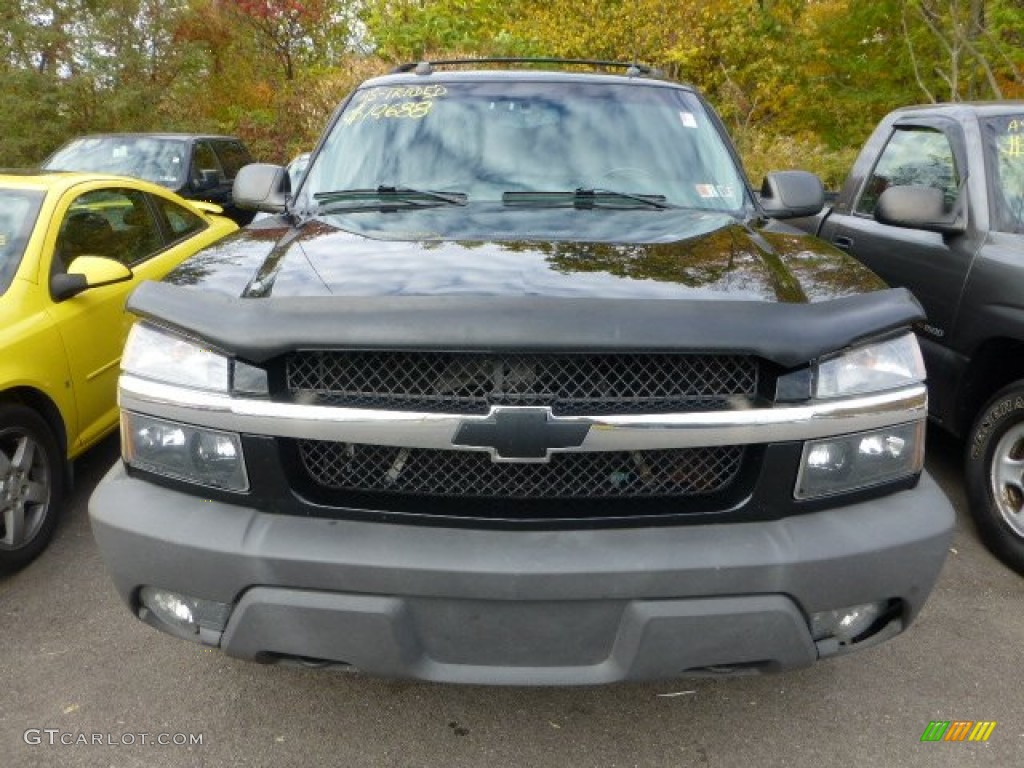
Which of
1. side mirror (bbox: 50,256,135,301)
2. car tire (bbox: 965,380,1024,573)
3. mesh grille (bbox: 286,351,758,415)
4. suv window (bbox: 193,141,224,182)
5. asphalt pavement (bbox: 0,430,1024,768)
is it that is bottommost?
asphalt pavement (bbox: 0,430,1024,768)

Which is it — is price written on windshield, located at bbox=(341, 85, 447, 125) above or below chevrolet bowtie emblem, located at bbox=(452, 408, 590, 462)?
above

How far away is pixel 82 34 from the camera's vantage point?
55.9 ft

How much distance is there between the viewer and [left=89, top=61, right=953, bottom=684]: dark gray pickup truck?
6.51 ft

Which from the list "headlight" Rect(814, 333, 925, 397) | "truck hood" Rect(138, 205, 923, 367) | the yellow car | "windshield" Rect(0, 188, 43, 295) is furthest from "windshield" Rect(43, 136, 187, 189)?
"headlight" Rect(814, 333, 925, 397)

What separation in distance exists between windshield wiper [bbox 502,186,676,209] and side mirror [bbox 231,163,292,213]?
112 centimetres

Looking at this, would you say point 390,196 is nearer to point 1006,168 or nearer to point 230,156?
point 1006,168

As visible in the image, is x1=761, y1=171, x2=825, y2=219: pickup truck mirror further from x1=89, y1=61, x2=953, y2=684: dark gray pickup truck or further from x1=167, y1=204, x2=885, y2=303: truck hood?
x1=89, y1=61, x2=953, y2=684: dark gray pickup truck

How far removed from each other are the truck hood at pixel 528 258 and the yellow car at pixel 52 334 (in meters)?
1.25

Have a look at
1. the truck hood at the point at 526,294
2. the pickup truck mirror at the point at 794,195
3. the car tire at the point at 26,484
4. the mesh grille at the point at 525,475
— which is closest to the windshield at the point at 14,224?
the car tire at the point at 26,484

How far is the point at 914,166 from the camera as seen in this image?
477 centimetres

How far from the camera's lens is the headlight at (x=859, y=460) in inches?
82.8

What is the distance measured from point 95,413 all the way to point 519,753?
2791 mm

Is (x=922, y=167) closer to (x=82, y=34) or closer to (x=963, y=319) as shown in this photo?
(x=963, y=319)

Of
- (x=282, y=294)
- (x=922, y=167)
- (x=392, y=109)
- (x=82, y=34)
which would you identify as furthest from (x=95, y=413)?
(x=82, y=34)
